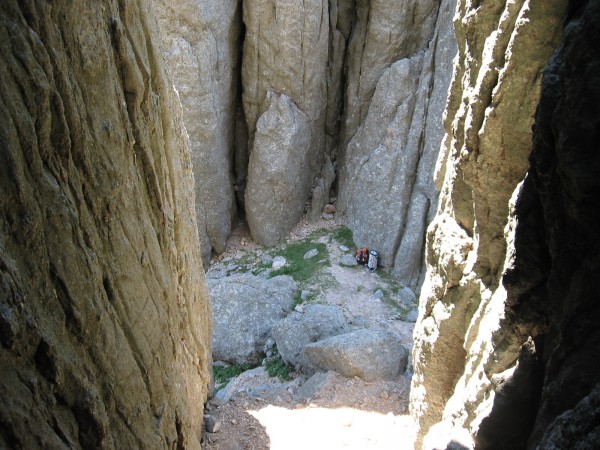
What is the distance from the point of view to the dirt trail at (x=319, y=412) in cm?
940

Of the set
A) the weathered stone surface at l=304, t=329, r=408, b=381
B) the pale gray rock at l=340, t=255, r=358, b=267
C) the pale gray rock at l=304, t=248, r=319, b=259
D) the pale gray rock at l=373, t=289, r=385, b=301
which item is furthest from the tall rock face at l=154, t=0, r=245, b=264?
the weathered stone surface at l=304, t=329, r=408, b=381

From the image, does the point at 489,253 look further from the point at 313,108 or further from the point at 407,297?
the point at 313,108

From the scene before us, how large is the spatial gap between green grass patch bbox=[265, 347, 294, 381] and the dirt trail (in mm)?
172

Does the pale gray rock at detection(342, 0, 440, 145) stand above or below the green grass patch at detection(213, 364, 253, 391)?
above

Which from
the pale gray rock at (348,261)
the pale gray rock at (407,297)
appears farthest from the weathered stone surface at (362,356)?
the pale gray rock at (348,261)

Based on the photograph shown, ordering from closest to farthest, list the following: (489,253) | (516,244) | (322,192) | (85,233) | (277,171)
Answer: (85,233), (516,244), (489,253), (277,171), (322,192)

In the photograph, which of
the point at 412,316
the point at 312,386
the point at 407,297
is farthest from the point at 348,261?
the point at 312,386

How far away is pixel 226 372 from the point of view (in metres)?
14.3

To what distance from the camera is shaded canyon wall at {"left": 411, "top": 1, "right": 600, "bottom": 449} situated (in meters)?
3.16

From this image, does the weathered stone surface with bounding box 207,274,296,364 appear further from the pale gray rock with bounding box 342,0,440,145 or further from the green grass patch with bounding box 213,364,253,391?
the pale gray rock with bounding box 342,0,440,145

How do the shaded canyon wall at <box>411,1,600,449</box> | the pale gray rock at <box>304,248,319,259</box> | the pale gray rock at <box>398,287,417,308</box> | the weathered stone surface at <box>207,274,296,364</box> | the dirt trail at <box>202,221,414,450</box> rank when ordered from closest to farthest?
the shaded canyon wall at <box>411,1,600,449</box>
the dirt trail at <box>202,221,414,450</box>
the weathered stone surface at <box>207,274,296,364</box>
the pale gray rock at <box>398,287,417,308</box>
the pale gray rock at <box>304,248,319,259</box>

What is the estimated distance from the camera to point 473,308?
22.6 feet

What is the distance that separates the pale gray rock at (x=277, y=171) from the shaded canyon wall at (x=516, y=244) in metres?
11.3

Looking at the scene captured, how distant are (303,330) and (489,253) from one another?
8.26 meters
